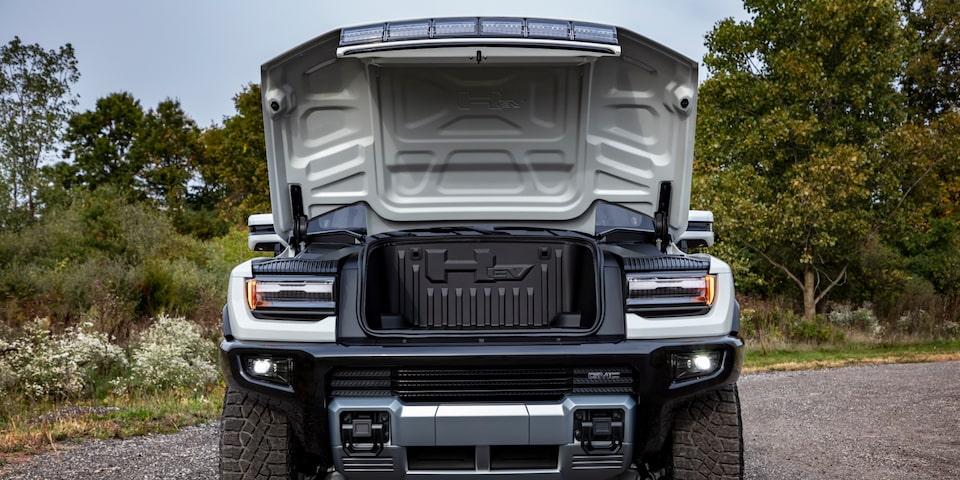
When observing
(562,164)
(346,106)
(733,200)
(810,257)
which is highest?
(346,106)

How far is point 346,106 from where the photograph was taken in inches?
159

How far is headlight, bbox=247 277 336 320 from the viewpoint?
10.3 ft

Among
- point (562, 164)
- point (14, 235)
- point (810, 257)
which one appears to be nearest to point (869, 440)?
point (562, 164)

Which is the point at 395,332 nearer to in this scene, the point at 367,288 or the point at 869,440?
the point at 367,288

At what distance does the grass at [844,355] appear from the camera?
1511 cm

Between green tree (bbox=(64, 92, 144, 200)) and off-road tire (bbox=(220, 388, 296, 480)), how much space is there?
140 feet

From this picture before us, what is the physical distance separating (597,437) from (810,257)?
19344 millimetres

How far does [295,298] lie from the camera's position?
10.4ft

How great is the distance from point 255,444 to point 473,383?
2.90ft

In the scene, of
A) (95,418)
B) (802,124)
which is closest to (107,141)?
(802,124)

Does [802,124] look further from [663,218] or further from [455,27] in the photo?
[455,27]

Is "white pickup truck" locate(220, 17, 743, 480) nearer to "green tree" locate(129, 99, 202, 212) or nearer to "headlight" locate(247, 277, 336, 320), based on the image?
"headlight" locate(247, 277, 336, 320)

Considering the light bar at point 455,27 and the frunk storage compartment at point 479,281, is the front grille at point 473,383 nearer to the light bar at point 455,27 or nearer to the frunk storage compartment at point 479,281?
the frunk storage compartment at point 479,281

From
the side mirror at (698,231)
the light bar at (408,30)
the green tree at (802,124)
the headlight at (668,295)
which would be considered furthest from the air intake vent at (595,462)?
the green tree at (802,124)
